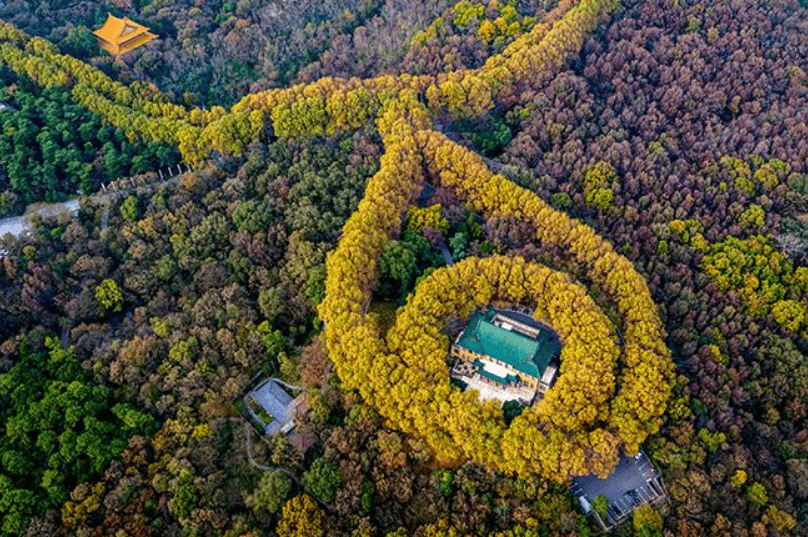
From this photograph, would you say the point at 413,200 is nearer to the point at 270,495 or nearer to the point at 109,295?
the point at 109,295

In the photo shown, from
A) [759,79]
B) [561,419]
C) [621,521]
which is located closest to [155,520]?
[561,419]

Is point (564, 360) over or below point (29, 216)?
over

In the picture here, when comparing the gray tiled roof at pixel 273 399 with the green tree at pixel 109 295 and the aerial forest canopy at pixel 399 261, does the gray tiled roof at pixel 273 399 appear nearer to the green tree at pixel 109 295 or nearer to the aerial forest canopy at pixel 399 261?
the aerial forest canopy at pixel 399 261

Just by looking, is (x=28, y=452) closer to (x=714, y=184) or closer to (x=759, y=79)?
(x=714, y=184)

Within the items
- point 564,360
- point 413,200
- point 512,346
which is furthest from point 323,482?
point 413,200

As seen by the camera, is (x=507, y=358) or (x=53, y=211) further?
(x=53, y=211)
